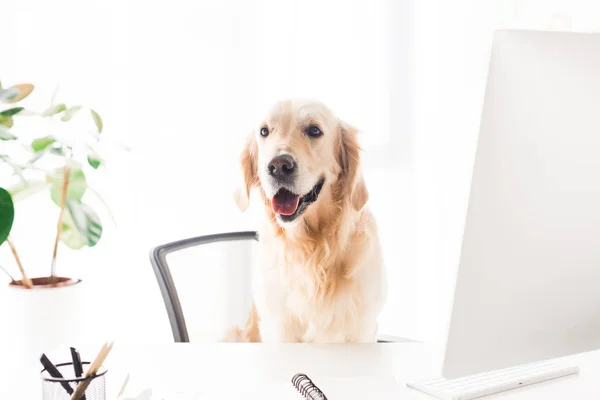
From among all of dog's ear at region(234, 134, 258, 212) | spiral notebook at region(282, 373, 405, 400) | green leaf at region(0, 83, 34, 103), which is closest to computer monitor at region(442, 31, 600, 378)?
spiral notebook at region(282, 373, 405, 400)

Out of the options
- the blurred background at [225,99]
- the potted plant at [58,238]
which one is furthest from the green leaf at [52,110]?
the blurred background at [225,99]

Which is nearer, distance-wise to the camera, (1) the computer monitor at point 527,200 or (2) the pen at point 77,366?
(1) the computer monitor at point 527,200

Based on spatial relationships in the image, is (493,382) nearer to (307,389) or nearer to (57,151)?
(307,389)

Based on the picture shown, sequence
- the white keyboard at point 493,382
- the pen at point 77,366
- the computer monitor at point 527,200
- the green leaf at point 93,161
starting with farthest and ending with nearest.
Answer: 1. the green leaf at point 93,161
2. the pen at point 77,366
3. the white keyboard at point 493,382
4. the computer monitor at point 527,200

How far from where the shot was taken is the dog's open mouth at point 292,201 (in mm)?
1381

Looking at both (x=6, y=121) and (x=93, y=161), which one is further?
(x=93, y=161)

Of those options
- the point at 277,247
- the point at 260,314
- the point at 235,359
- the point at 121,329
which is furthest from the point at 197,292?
the point at 121,329

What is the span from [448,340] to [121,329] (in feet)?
7.42

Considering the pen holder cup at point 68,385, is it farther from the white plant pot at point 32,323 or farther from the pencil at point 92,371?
the white plant pot at point 32,323

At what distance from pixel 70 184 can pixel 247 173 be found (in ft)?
1.39

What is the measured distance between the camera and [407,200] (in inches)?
111

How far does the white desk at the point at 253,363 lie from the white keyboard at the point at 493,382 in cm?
21

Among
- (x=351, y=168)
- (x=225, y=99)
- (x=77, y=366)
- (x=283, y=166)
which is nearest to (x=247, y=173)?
(x=283, y=166)

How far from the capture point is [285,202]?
139 cm
